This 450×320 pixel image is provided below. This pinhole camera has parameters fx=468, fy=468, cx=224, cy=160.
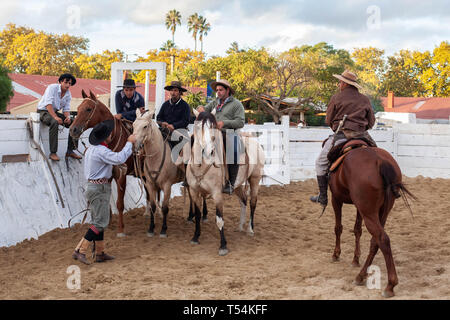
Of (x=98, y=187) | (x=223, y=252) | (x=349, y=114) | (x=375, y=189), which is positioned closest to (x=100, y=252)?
(x=98, y=187)

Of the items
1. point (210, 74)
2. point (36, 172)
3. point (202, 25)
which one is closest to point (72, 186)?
point (36, 172)

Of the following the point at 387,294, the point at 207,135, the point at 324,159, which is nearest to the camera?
the point at 387,294

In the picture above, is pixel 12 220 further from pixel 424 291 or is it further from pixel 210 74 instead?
pixel 210 74

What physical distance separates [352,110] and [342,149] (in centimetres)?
54

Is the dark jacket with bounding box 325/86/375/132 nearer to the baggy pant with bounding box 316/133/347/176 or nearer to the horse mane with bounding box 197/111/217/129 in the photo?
the baggy pant with bounding box 316/133/347/176

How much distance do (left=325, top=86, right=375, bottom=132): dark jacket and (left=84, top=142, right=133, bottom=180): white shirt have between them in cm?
268

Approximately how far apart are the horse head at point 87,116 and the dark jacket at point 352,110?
3362mm

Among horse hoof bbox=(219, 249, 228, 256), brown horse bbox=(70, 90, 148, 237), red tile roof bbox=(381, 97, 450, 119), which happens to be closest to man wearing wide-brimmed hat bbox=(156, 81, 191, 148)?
brown horse bbox=(70, 90, 148, 237)

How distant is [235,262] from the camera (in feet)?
20.5

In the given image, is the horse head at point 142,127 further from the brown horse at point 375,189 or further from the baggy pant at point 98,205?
the brown horse at point 375,189

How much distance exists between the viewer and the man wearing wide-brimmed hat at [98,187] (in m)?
6.02

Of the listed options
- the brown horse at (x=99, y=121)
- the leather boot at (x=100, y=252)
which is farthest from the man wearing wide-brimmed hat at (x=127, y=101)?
the leather boot at (x=100, y=252)

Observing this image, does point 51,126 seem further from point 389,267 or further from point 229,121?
point 389,267
